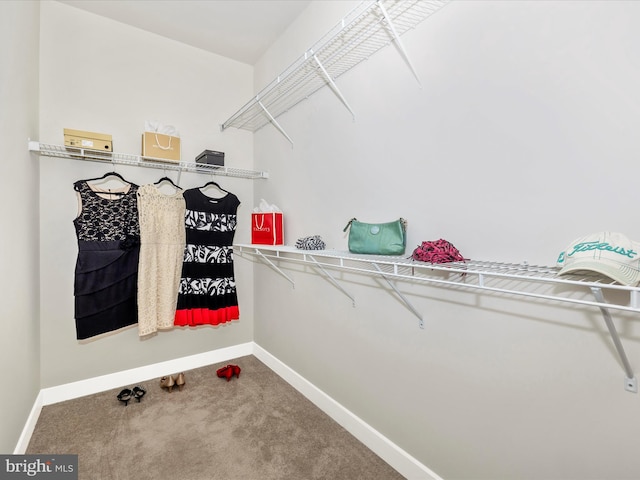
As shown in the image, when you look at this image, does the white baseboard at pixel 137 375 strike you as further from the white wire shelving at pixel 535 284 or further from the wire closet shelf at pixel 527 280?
the wire closet shelf at pixel 527 280

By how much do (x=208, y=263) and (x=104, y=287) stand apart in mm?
732

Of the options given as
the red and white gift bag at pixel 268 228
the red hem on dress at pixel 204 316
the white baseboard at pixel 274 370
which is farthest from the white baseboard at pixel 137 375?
the red and white gift bag at pixel 268 228

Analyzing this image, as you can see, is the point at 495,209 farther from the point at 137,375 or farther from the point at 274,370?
the point at 137,375

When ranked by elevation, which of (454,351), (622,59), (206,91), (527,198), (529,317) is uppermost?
(206,91)

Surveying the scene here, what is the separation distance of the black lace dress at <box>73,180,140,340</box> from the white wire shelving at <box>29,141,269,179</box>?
196mm

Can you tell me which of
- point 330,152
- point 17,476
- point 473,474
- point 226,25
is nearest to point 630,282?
point 473,474

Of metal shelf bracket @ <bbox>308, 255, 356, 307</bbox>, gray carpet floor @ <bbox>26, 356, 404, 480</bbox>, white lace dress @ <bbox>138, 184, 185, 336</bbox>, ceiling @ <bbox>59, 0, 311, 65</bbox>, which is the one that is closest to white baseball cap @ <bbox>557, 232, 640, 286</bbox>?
metal shelf bracket @ <bbox>308, 255, 356, 307</bbox>

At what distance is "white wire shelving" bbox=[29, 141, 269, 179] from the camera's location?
200 centimetres

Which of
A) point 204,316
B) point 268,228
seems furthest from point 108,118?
point 204,316

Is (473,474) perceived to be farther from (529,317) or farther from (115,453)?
(115,453)

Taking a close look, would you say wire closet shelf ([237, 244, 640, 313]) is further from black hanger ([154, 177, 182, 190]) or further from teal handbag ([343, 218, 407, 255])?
black hanger ([154, 177, 182, 190])

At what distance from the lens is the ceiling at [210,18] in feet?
6.99

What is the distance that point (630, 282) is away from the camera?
76cm

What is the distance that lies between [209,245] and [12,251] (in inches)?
48.8
